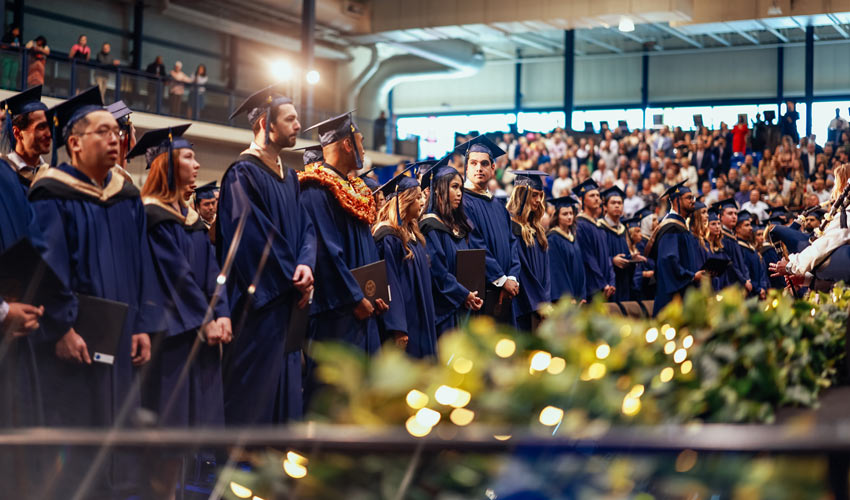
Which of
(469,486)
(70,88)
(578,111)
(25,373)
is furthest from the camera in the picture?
(578,111)

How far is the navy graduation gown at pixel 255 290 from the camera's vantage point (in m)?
5.02

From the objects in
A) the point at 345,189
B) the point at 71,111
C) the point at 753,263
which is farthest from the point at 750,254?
the point at 71,111

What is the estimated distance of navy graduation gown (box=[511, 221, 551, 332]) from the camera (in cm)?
833

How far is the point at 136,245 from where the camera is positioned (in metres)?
4.34

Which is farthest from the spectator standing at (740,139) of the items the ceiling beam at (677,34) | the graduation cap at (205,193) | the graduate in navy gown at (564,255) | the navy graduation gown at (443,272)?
the graduation cap at (205,193)

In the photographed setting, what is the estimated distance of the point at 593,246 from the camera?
10852mm

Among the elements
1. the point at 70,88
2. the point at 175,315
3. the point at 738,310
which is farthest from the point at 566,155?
the point at 738,310

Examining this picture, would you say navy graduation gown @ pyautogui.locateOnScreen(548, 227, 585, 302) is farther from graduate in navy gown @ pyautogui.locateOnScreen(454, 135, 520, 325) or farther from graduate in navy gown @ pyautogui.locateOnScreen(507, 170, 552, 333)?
graduate in navy gown @ pyautogui.locateOnScreen(454, 135, 520, 325)

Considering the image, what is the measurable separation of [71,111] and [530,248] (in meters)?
4.77

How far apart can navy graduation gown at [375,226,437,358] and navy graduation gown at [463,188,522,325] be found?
122 centimetres

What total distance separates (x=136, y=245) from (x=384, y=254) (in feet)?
7.05

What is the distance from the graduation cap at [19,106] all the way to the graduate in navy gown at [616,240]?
7.11 meters

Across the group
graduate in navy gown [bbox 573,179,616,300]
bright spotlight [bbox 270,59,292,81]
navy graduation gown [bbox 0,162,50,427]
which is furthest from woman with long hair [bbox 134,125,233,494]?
bright spotlight [bbox 270,59,292,81]

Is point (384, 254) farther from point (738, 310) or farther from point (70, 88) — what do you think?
point (70, 88)
